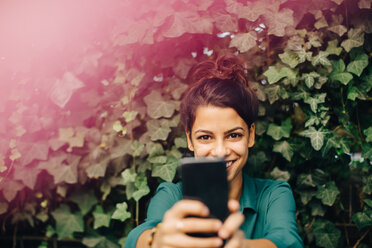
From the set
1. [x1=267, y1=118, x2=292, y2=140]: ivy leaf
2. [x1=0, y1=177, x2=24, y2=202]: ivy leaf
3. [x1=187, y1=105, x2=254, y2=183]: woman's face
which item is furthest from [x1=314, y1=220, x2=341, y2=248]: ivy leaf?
[x1=0, y1=177, x2=24, y2=202]: ivy leaf

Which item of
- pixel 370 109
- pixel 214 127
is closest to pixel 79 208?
pixel 214 127

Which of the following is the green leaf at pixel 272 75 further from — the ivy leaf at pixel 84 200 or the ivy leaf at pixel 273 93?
the ivy leaf at pixel 84 200

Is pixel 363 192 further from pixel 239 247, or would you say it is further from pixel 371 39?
pixel 239 247

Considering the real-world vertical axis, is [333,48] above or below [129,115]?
above

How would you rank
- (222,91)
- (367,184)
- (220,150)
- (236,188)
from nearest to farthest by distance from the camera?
(220,150)
(222,91)
(236,188)
(367,184)

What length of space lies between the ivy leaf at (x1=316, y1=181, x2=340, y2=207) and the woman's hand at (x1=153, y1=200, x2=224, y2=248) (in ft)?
4.03

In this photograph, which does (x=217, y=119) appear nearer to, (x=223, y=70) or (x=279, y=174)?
(x=223, y=70)

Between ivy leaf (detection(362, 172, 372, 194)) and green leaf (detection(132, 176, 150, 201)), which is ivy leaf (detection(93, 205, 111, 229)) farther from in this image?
ivy leaf (detection(362, 172, 372, 194))

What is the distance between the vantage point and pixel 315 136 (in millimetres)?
1580

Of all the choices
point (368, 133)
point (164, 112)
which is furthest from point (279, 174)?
point (164, 112)

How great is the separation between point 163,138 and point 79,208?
2.52 ft

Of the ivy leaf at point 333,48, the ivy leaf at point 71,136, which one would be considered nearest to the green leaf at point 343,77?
the ivy leaf at point 333,48

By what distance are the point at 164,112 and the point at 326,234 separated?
3.60ft

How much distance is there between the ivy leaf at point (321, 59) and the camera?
155cm
